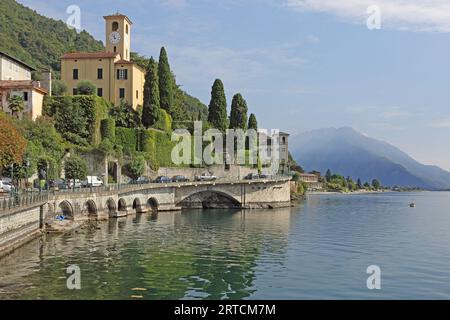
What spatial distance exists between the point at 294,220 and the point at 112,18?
42.7 metres

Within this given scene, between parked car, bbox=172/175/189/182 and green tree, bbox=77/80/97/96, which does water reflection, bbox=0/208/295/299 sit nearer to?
parked car, bbox=172/175/189/182

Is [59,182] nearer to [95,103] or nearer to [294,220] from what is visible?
[95,103]

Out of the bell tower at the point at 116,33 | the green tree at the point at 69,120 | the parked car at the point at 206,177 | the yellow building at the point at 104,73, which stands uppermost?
the bell tower at the point at 116,33

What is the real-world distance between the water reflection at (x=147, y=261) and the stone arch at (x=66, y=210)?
237cm

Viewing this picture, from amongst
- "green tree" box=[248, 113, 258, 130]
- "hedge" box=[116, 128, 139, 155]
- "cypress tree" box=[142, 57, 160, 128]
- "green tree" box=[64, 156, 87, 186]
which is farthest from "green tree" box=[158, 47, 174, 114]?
"green tree" box=[64, 156, 87, 186]

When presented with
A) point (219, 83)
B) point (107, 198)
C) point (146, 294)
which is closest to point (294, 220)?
point (107, 198)

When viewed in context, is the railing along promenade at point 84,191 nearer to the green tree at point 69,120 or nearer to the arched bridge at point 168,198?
the arched bridge at point 168,198

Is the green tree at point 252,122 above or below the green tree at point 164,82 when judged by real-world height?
below

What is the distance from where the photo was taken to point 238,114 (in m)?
97.3

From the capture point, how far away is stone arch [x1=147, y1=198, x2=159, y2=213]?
7050 cm

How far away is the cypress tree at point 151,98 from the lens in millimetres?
77375

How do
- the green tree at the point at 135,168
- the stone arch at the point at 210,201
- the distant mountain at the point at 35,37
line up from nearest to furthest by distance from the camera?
the green tree at the point at 135,168 → the stone arch at the point at 210,201 → the distant mountain at the point at 35,37

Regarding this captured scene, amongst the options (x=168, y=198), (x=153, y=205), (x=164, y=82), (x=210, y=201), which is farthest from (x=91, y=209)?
(x=164, y=82)

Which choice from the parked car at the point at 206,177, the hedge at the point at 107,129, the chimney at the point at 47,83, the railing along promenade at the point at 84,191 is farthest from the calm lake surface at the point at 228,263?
the parked car at the point at 206,177
